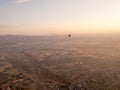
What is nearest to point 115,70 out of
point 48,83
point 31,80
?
point 48,83

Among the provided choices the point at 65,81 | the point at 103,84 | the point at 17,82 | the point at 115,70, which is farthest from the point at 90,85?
the point at 17,82

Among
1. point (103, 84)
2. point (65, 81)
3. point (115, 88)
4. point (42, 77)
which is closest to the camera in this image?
point (115, 88)

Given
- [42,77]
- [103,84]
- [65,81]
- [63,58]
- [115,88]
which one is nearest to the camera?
[115,88]

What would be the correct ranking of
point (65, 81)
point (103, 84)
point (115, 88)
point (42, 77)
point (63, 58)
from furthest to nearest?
point (63, 58)
point (42, 77)
point (65, 81)
point (103, 84)
point (115, 88)

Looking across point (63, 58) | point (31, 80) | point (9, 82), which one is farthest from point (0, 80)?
point (63, 58)

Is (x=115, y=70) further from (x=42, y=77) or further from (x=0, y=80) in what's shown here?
(x=0, y=80)

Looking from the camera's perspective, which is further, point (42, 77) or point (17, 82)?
point (42, 77)

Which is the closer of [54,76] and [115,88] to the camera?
[115,88]

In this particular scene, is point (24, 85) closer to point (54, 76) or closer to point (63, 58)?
point (54, 76)

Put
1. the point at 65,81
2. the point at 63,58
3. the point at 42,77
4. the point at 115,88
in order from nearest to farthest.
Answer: the point at 115,88 → the point at 65,81 → the point at 42,77 → the point at 63,58
